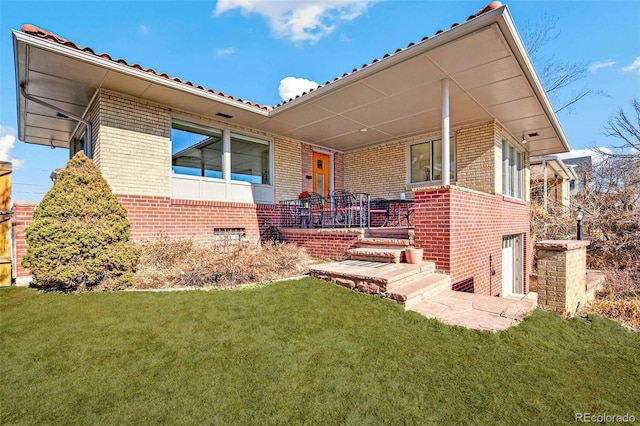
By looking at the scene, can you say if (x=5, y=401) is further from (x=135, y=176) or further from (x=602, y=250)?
(x=602, y=250)

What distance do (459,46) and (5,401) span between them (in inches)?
237

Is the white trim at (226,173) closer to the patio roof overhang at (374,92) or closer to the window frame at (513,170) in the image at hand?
the patio roof overhang at (374,92)

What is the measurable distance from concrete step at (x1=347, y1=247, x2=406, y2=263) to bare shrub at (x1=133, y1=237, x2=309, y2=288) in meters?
1.00

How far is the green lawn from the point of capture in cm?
194

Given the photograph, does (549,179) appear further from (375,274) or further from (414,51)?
(375,274)

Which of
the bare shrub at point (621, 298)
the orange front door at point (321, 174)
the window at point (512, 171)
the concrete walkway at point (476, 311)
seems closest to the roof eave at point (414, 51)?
the orange front door at point (321, 174)

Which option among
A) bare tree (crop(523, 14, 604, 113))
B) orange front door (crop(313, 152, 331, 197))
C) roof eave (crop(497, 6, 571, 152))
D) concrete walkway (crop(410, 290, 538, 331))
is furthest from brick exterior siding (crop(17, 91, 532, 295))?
bare tree (crop(523, 14, 604, 113))

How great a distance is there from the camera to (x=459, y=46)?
15.0 ft

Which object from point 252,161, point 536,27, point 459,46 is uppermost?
point 536,27

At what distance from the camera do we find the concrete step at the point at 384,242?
5.64 meters

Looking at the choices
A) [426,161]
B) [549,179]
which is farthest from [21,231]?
[549,179]

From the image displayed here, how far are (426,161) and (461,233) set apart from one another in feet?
13.5

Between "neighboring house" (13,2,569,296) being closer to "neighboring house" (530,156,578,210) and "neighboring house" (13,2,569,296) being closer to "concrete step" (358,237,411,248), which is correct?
"concrete step" (358,237,411,248)

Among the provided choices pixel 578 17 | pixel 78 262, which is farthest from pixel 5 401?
pixel 578 17
